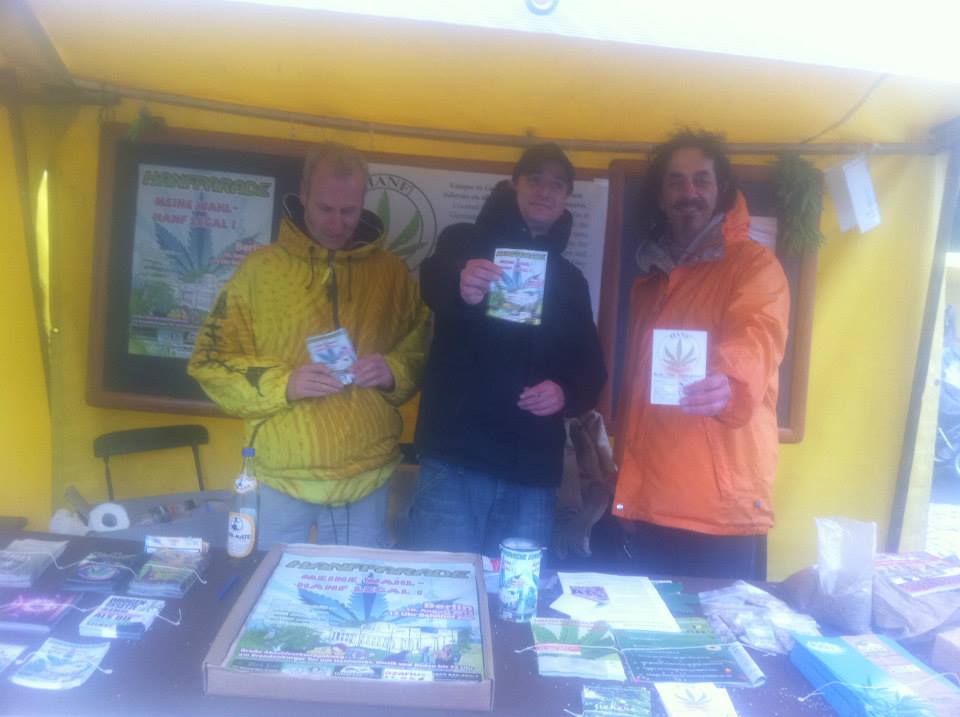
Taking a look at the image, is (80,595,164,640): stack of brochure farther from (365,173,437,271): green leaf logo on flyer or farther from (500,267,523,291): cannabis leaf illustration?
(365,173,437,271): green leaf logo on flyer

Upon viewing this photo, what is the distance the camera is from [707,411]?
188cm

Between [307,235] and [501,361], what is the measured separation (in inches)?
30.4

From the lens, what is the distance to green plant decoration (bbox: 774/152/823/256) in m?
2.64

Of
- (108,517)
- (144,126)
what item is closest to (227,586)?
(108,517)

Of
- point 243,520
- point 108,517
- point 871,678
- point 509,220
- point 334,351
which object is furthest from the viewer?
point 108,517

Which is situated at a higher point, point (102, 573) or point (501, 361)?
point (501, 361)

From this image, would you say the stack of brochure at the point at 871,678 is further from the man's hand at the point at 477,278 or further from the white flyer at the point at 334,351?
the white flyer at the point at 334,351

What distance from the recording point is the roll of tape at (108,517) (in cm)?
248

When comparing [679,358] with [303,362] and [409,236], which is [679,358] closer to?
[303,362]

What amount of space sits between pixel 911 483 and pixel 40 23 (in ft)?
12.4

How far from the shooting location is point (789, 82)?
2301mm

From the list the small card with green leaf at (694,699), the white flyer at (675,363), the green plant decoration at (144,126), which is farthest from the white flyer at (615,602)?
the green plant decoration at (144,126)

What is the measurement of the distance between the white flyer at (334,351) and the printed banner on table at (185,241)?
3.09 feet

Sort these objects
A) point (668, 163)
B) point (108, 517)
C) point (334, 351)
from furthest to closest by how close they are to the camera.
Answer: point (108, 517) < point (668, 163) < point (334, 351)
